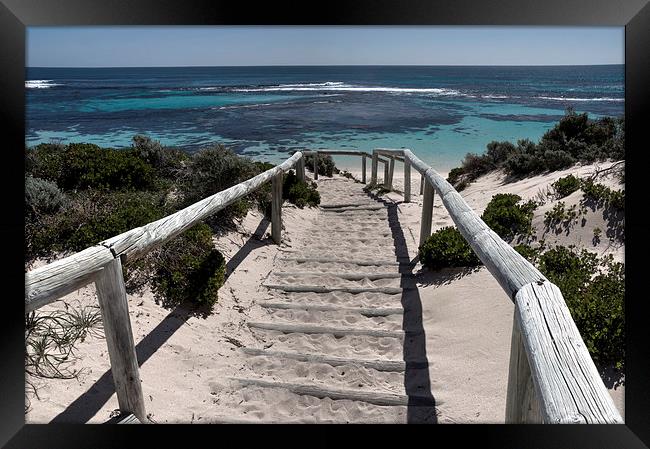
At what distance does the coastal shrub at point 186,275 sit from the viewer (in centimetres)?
479

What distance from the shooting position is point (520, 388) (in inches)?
94.0

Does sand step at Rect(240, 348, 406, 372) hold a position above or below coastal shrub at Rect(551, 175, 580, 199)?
below

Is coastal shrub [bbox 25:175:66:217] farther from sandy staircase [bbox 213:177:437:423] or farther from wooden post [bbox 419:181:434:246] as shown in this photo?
wooden post [bbox 419:181:434:246]

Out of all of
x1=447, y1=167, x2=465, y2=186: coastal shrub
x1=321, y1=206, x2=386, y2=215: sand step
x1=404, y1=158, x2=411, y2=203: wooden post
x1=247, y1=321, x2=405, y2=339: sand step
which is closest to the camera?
x1=247, y1=321, x2=405, y2=339: sand step

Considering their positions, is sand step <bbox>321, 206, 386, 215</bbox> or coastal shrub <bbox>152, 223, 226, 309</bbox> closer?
coastal shrub <bbox>152, 223, 226, 309</bbox>

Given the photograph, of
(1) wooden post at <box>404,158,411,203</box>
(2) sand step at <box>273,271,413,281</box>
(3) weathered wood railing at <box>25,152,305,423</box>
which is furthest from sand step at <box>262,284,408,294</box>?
(1) wooden post at <box>404,158,411,203</box>

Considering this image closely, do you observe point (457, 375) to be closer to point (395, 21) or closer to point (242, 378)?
point (242, 378)

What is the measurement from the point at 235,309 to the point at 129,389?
2135mm

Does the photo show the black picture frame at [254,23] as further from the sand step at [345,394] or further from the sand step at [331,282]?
the sand step at [331,282]

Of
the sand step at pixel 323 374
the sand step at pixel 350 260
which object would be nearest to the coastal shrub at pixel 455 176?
the sand step at pixel 350 260

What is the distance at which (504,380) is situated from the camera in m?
3.66

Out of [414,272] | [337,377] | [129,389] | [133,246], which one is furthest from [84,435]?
[414,272]

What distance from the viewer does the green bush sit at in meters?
6.94

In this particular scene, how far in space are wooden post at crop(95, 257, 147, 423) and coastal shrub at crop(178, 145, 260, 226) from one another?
4014 mm
